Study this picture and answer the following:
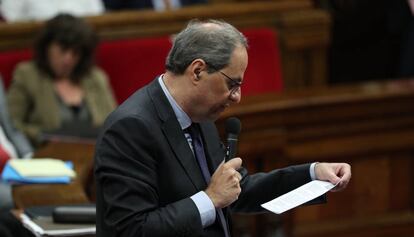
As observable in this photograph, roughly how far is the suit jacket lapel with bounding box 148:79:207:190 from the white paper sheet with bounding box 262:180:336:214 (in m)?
0.17

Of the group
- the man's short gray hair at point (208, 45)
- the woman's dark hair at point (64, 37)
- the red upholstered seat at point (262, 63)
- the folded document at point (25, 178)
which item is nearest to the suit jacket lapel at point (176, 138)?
the man's short gray hair at point (208, 45)

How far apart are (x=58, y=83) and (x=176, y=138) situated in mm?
2574

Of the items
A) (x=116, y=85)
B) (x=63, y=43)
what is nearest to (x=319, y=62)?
(x=116, y=85)

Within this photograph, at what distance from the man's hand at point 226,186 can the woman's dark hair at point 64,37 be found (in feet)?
8.51

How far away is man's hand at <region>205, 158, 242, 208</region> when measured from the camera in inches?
89.0

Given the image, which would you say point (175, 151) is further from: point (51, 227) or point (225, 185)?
point (51, 227)

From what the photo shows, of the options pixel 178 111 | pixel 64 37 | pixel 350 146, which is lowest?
pixel 350 146

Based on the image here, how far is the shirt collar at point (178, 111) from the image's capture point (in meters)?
2.34

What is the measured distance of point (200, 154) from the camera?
2396 millimetres

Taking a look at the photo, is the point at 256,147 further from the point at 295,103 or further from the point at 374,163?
the point at 374,163

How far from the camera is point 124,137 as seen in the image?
7.34ft

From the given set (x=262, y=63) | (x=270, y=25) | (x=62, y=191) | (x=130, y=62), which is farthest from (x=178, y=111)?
(x=270, y=25)

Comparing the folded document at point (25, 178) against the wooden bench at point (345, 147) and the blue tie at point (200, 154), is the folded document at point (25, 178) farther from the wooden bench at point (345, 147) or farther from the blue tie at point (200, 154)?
the blue tie at point (200, 154)

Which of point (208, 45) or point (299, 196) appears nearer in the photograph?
point (208, 45)
